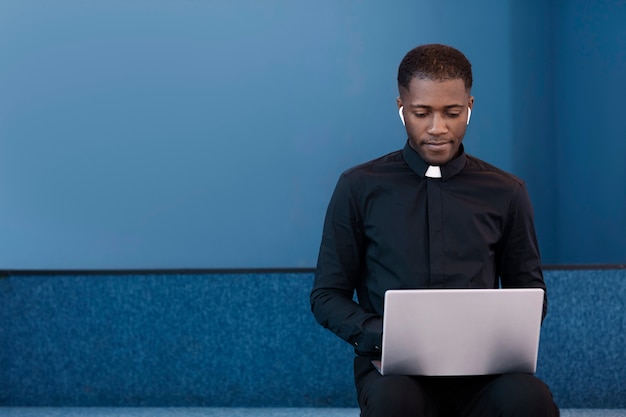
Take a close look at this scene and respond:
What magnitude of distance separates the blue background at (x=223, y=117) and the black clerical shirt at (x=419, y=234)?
0.77 metres

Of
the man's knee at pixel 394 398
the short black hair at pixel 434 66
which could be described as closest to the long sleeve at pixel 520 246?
the short black hair at pixel 434 66

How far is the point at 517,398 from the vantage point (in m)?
1.26

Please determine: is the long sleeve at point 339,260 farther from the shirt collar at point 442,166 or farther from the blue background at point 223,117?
the blue background at point 223,117

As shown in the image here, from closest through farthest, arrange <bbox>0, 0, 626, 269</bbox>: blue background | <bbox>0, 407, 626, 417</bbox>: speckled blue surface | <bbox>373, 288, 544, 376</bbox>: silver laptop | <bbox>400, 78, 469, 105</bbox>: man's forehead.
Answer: <bbox>373, 288, 544, 376</bbox>: silver laptop → <bbox>400, 78, 469, 105</bbox>: man's forehead → <bbox>0, 407, 626, 417</bbox>: speckled blue surface → <bbox>0, 0, 626, 269</bbox>: blue background

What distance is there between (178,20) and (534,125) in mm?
936

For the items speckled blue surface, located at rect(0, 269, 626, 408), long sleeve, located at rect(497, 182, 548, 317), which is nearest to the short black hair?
long sleeve, located at rect(497, 182, 548, 317)

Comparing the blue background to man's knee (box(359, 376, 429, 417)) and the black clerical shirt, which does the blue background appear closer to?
the black clerical shirt

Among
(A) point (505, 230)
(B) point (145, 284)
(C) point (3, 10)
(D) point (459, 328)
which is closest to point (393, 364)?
(D) point (459, 328)

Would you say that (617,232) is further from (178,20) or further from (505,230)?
(178,20)

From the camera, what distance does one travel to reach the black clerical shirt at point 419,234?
146cm

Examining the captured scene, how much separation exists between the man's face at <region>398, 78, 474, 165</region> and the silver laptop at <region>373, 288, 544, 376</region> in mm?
326

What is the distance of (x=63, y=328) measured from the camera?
2246mm

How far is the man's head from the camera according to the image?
1441mm

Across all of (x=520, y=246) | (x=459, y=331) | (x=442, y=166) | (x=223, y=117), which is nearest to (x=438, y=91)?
(x=442, y=166)
